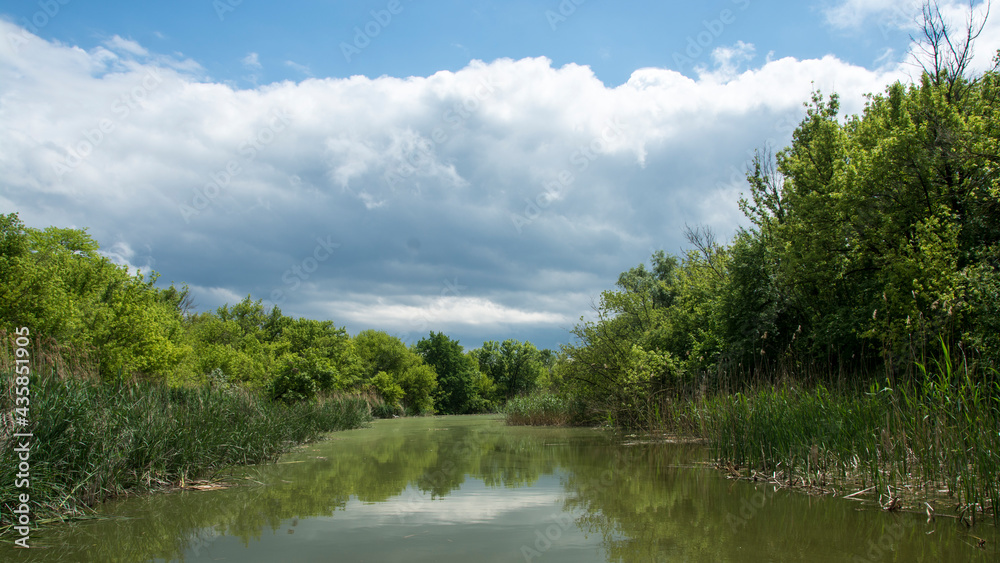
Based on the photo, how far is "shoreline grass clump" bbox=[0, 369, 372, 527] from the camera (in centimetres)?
639

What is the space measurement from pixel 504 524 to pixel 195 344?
42.0 m

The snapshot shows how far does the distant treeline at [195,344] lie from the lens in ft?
63.0

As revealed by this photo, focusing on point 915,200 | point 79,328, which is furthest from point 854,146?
point 79,328

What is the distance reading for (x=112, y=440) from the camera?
297 inches

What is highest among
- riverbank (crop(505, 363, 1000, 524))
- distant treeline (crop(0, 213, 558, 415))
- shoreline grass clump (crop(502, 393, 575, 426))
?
distant treeline (crop(0, 213, 558, 415))

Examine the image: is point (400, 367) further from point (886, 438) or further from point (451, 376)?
point (886, 438)

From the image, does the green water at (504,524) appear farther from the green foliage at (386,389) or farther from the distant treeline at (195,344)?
the green foliage at (386,389)

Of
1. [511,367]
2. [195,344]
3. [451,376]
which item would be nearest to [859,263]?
[195,344]

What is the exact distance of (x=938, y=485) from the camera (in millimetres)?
6688

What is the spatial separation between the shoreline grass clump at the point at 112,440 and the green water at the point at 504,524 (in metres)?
0.42

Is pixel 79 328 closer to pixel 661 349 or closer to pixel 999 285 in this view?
pixel 661 349

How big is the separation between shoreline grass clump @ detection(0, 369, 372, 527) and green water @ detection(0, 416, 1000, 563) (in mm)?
421

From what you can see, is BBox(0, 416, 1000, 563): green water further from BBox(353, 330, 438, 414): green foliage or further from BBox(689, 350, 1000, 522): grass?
BBox(353, 330, 438, 414): green foliage

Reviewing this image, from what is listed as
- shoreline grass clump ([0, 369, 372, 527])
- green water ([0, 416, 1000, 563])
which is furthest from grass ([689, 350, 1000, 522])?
shoreline grass clump ([0, 369, 372, 527])
